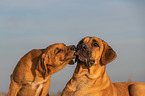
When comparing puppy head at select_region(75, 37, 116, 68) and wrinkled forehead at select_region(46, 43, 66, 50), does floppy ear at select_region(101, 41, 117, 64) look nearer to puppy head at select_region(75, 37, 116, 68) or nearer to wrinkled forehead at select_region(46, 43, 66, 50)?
puppy head at select_region(75, 37, 116, 68)

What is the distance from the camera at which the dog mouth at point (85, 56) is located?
5699 millimetres

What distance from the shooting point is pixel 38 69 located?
684 cm

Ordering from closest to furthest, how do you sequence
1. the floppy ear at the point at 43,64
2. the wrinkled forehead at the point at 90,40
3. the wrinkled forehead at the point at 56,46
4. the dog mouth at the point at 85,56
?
the dog mouth at the point at 85,56
the wrinkled forehead at the point at 90,40
the floppy ear at the point at 43,64
the wrinkled forehead at the point at 56,46

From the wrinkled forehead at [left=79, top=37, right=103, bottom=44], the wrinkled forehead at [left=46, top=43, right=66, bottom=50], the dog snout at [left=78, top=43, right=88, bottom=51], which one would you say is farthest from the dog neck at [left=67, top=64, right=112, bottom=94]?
the wrinkled forehead at [left=46, top=43, right=66, bottom=50]

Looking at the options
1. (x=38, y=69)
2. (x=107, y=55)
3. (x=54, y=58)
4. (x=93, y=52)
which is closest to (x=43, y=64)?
(x=38, y=69)

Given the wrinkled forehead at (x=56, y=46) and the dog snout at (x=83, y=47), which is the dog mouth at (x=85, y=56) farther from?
the wrinkled forehead at (x=56, y=46)

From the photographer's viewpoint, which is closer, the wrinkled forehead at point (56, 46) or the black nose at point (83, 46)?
the black nose at point (83, 46)

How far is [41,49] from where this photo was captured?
735cm

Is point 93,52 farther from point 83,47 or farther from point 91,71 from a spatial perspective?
point 91,71

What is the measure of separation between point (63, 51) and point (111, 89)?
1.81 m

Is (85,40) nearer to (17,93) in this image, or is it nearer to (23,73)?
(23,73)

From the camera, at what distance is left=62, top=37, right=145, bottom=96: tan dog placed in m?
5.75

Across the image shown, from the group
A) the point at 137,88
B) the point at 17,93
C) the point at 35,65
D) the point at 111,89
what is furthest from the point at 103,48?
the point at 17,93

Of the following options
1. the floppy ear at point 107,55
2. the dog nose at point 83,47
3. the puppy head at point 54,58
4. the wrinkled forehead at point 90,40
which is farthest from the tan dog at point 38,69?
the floppy ear at point 107,55
